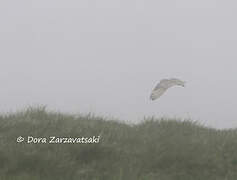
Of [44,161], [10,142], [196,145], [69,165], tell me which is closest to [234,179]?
[196,145]

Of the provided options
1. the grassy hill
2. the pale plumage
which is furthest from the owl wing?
the grassy hill

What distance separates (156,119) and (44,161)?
352 cm

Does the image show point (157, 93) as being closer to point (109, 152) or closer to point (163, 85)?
point (163, 85)

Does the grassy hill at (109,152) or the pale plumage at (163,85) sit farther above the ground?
the pale plumage at (163,85)

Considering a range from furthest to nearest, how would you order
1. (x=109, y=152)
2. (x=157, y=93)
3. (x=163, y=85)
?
(x=163, y=85) < (x=157, y=93) < (x=109, y=152)

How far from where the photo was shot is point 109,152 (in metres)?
6.43

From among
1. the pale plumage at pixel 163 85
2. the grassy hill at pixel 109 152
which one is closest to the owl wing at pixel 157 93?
the pale plumage at pixel 163 85

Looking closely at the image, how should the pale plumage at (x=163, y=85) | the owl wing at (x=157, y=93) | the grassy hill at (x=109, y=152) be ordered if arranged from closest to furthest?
the grassy hill at (x=109, y=152), the owl wing at (x=157, y=93), the pale plumage at (x=163, y=85)

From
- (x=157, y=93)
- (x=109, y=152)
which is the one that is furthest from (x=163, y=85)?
(x=109, y=152)

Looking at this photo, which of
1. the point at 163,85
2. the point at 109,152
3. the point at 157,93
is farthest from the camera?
the point at 163,85

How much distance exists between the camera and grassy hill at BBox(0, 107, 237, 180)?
5.61m

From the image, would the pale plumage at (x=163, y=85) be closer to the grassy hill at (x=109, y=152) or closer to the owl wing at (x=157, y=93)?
the owl wing at (x=157, y=93)

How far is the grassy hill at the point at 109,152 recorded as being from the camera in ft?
18.4

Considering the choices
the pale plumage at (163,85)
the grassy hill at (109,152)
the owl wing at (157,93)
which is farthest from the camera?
the pale plumage at (163,85)
